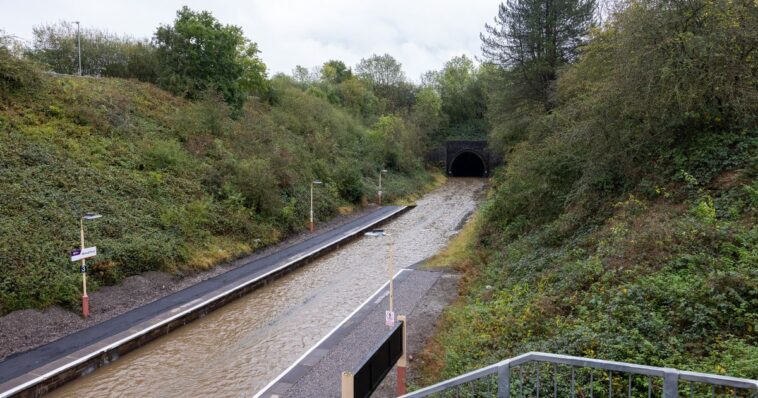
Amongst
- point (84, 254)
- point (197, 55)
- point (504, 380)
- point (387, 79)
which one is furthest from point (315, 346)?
point (387, 79)

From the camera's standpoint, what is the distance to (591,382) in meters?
4.58

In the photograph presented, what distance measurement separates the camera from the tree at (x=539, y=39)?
26.9 m

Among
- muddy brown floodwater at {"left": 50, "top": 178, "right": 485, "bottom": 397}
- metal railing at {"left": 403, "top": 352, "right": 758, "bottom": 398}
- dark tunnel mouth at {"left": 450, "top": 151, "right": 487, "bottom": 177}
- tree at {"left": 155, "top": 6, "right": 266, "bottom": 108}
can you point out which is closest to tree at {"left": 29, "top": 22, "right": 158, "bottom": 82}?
tree at {"left": 155, "top": 6, "right": 266, "bottom": 108}

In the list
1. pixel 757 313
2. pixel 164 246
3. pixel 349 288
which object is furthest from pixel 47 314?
pixel 757 313

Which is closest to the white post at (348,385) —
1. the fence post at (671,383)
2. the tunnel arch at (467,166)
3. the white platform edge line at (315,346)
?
the white platform edge line at (315,346)

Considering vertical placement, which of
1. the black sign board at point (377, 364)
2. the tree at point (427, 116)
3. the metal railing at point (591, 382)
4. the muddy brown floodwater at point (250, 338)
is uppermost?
the tree at point (427, 116)

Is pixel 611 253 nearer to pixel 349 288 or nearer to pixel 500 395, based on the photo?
pixel 500 395

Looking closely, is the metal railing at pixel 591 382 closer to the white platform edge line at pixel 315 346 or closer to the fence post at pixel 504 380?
the fence post at pixel 504 380

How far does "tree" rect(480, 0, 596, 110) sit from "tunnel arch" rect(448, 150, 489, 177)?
103 feet

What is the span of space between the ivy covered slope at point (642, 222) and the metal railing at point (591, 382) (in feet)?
1.83

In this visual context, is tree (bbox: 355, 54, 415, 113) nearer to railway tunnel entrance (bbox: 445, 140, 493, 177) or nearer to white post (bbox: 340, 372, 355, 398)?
railway tunnel entrance (bbox: 445, 140, 493, 177)

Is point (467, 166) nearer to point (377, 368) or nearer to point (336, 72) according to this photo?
point (336, 72)

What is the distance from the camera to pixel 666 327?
23.1 feet

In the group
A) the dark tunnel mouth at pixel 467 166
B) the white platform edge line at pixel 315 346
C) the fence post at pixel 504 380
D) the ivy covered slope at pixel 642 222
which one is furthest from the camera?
the dark tunnel mouth at pixel 467 166
